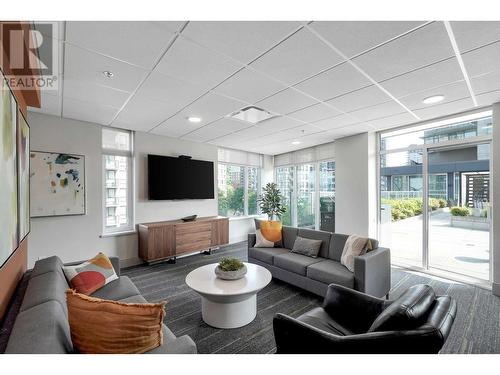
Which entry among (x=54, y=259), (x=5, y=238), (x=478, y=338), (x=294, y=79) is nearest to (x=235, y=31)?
(x=294, y=79)

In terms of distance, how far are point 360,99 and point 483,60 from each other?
1.10 meters

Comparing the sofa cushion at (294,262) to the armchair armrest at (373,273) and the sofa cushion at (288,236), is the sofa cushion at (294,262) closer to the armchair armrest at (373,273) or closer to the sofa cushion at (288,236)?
the sofa cushion at (288,236)

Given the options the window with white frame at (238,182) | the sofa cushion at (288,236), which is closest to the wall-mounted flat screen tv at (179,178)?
the window with white frame at (238,182)

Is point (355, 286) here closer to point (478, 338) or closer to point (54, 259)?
point (478, 338)

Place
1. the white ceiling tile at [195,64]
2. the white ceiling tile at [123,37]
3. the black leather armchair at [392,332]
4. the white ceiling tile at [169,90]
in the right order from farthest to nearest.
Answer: the white ceiling tile at [169,90] < the white ceiling tile at [195,64] < the white ceiling tile at [123,37] < the black leather armchair at [392,332]

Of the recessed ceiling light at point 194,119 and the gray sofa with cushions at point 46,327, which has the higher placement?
the recessed ceiling light at point 194,119

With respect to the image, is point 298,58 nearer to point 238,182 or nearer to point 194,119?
point 194,119

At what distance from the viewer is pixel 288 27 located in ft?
5.30

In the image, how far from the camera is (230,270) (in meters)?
2.50

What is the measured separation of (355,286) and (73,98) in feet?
13.5

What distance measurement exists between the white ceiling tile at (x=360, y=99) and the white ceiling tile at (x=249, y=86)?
87 centimetres

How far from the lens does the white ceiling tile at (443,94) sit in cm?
258

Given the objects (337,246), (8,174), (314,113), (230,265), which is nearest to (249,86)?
(314,113)

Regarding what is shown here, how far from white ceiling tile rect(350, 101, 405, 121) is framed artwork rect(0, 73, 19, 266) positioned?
3.68 meters
